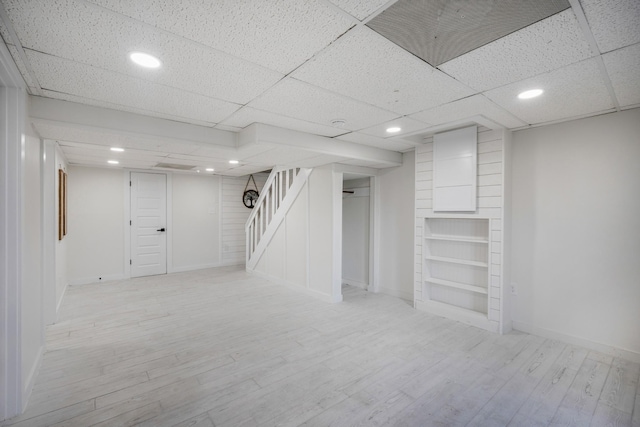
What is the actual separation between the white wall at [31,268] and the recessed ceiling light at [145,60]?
117 cm

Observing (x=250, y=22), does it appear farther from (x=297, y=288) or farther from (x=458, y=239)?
(x=297, y=288)

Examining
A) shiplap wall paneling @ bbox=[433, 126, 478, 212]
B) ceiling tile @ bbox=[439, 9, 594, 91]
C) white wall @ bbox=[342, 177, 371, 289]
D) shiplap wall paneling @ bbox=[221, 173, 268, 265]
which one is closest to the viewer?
ceiling tile @ bbox=[439, 9, 594, 91]

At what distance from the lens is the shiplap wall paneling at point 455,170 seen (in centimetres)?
346

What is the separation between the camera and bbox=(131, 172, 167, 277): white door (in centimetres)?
615

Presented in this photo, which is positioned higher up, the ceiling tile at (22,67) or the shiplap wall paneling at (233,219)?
the ceiling tile at (22,67)

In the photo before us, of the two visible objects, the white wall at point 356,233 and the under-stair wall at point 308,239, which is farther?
the white wall at point 356,233

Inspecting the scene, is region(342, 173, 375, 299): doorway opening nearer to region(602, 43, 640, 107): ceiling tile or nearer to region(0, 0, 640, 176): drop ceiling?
region(0, 0, 640, 176): drop ceiling

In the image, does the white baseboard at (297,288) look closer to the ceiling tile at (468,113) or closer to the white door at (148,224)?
the white door at (148,224)

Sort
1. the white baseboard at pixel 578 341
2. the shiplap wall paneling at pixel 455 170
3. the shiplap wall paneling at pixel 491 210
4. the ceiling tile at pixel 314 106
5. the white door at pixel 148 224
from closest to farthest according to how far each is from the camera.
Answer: the ceiling tile at pixel 314 106 → the white baseboard at pixel 578 341 → the shiplap wall paneling at pixel 491 210 → the shiplap wall paneling at pixel 455 170 → the white door at pixel 148 224

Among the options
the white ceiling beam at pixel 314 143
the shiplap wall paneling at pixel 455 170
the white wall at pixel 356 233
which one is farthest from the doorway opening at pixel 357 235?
the shiplap wall paneling at pixel 455 170

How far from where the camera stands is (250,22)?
1.45 m

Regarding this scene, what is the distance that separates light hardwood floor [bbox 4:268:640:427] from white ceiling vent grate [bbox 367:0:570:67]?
7.90ft

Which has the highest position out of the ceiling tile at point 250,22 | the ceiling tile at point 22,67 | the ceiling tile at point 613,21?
the ceiling tile at point 613,21

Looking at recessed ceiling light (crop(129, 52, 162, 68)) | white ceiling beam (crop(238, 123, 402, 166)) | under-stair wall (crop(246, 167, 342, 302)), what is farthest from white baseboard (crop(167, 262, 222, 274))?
recessed ceiling light (crop(129, 52, 162, 68))
